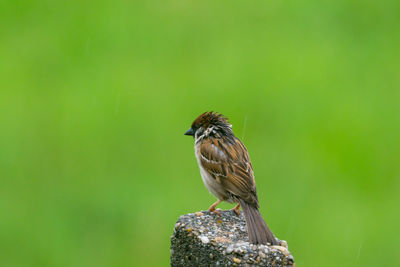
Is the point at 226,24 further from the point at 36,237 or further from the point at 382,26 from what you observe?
the point at 36,237

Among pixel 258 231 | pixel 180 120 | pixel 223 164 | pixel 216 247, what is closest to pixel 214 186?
pixel 223 164

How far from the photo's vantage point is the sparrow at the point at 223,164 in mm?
5086

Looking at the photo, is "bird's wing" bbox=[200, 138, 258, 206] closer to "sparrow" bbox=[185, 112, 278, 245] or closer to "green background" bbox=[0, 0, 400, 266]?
"sparrow" bbox=[185, 112, 278, 245]

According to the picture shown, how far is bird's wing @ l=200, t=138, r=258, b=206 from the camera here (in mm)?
5113

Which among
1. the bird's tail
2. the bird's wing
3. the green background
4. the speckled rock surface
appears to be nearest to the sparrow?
the bird's wing

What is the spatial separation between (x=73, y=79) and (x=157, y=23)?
2.13m

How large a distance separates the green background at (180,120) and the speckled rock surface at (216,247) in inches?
139

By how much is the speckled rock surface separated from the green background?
139 inches

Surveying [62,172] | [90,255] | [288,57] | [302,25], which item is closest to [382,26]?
[302,25]

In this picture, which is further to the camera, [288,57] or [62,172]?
[288,57]

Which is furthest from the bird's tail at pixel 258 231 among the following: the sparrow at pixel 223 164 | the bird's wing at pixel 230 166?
the bird's wing at pixel 230 166

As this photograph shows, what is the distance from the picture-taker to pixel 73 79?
434 inches

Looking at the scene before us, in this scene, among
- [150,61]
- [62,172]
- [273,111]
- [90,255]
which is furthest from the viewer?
[150,61]

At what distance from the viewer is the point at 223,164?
211 inches
